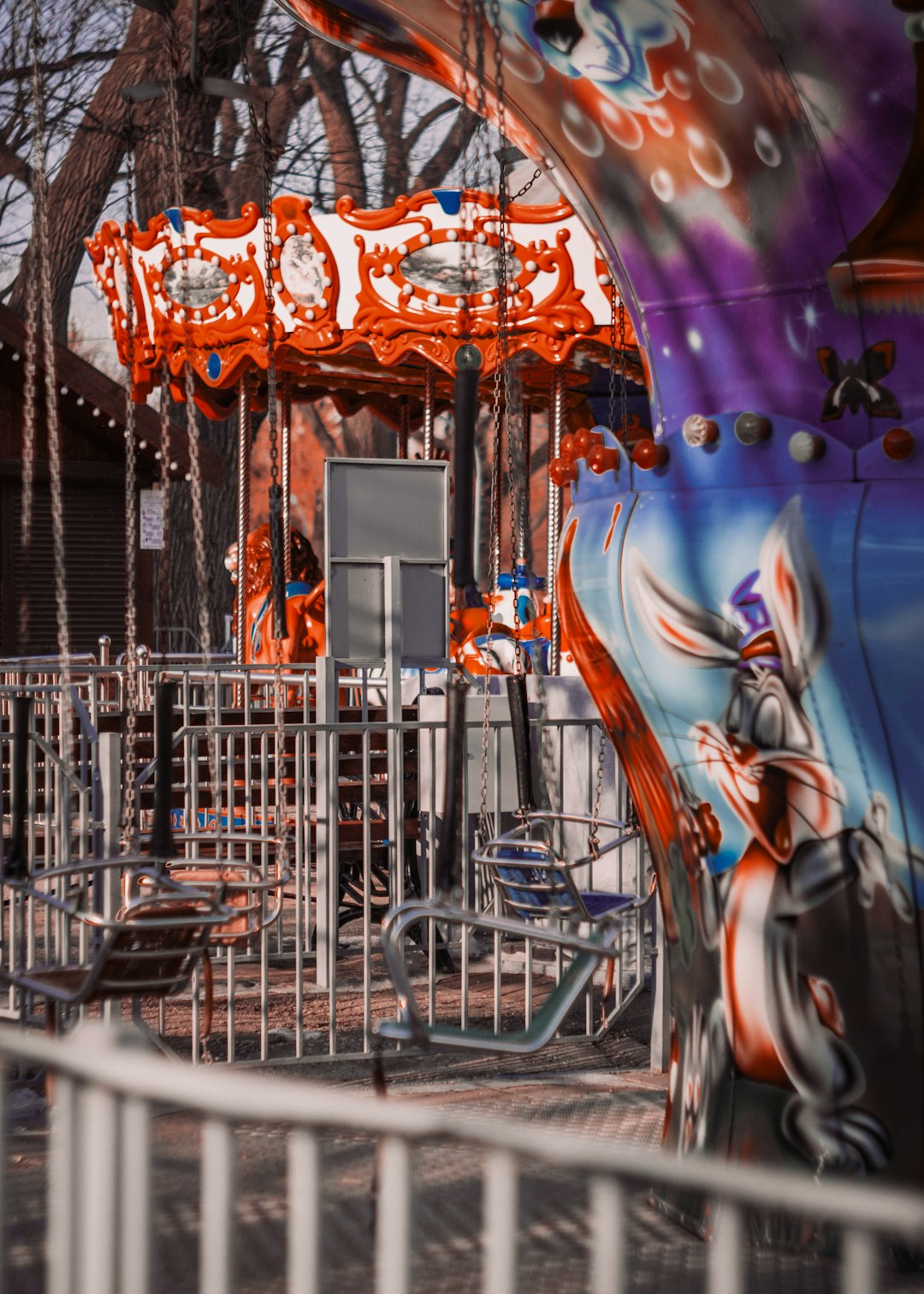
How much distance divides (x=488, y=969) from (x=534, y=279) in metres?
6.78

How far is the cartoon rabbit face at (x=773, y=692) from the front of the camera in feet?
12.1

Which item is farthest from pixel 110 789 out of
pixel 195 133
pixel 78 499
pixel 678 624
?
pixel 195 133

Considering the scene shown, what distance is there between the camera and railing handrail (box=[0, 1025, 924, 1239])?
54.9 inches

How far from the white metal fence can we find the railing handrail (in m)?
2.38

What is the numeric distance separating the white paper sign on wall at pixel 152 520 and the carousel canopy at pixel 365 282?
4.96 ft

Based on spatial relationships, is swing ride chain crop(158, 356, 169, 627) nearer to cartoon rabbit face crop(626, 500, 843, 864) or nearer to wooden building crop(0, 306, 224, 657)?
wooden building crop(0, 306, 224, 657)

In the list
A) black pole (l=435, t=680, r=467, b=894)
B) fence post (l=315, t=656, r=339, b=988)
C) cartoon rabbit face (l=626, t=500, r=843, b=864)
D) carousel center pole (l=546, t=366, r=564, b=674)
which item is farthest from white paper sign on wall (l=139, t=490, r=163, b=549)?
cartoon rabbit face (l=626, t=500, r=843, b=864)

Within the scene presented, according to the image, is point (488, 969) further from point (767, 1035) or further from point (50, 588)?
point (50, 588)

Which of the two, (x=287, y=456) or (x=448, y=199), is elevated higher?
(x=448, y=199)

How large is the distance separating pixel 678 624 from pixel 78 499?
1738 centimetres


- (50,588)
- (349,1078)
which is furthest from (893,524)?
(50,588)

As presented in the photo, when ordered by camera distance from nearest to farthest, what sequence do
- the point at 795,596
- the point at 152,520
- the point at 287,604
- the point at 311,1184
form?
the point at 311,1184, the point at 795,596, the point at 287,604, the point at 152,520

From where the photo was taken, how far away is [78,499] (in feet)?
66.5

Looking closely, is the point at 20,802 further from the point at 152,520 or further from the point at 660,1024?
the point at 152,520
